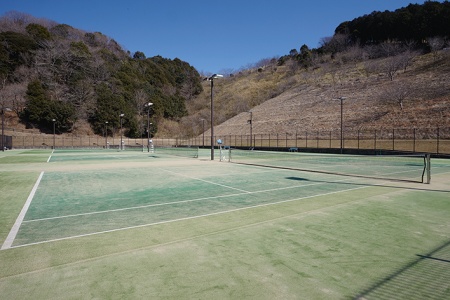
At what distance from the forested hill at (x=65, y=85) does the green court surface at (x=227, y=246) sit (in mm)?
74793

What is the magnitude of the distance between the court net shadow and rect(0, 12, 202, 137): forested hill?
81308mm

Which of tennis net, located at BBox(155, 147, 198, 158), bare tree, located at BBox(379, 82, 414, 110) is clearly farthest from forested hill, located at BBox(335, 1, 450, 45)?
tennis net, located at BBox(155, 147, 198, 158)

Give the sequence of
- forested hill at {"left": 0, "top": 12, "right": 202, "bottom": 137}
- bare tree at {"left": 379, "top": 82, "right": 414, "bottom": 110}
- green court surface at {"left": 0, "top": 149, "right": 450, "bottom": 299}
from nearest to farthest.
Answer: green court surface at {"left": 0, "top": 149, "right": 450, "bottom": 299} → bare tree at {"left": 379, "top": 82, "right": 414, "bottom": 110} → forested hill at {"left": 0, "top": 12, "right": 202, "bottom": 137}

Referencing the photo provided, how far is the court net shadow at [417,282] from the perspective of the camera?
3457 millimetres

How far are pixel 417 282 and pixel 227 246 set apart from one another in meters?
2.61

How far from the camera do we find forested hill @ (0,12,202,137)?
74062 mm

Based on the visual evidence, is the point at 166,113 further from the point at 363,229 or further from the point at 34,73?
the point at 363,229

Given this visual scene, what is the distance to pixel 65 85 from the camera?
83.4 meters

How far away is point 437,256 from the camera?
4523 millimetres

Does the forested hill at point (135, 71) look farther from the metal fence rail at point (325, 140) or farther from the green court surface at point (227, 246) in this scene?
the green court surface at point (227, 246)

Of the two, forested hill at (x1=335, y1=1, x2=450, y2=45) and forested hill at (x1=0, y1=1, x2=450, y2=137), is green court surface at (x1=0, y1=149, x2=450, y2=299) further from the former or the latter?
forested hill at (x1=335, y1=1, x2=450, y2=45)

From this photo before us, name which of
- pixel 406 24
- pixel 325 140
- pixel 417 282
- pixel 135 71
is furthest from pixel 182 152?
pixel 406 24

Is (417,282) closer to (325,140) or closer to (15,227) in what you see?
(15,227)

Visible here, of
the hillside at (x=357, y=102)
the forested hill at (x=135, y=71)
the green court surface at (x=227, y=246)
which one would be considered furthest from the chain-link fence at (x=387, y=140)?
the green court surface at (x=227, y=246)
